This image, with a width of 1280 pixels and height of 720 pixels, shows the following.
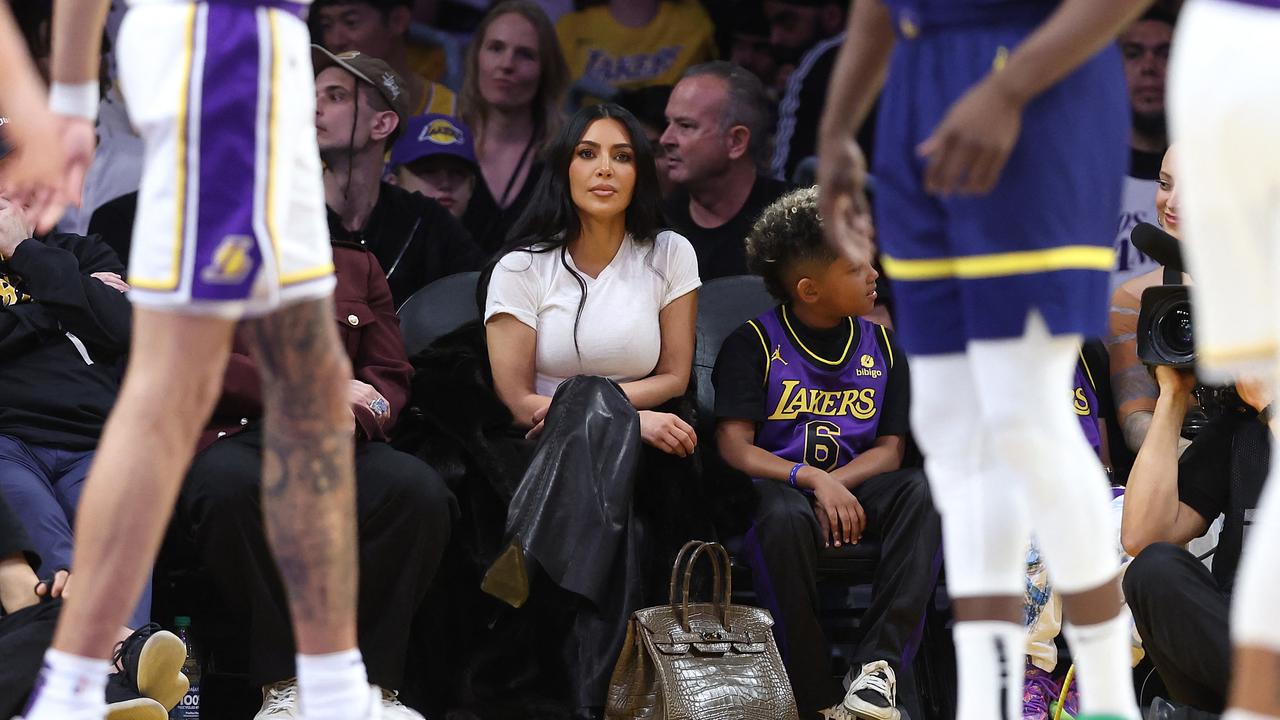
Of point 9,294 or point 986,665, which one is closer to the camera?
point 986,665

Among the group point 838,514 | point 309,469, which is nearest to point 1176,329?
point 838,514

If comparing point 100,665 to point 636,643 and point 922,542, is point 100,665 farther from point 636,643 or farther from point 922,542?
point 922,542

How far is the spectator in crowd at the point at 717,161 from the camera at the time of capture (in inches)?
217

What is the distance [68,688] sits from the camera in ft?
7.64

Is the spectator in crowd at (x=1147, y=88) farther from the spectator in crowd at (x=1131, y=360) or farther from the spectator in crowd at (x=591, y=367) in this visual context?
the spectator in crowd at (x=591, y=367)

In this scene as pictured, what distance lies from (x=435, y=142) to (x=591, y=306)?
1392mm

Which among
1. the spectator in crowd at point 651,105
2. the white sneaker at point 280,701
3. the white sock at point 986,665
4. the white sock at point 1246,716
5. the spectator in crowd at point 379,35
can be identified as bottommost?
the white sneaker at point 280,701

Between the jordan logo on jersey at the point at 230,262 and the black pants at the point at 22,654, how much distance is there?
1.39m

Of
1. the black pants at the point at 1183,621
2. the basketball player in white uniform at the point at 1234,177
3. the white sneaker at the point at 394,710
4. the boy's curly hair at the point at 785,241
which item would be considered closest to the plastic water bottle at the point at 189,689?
the white sneaker at the point at 394,710

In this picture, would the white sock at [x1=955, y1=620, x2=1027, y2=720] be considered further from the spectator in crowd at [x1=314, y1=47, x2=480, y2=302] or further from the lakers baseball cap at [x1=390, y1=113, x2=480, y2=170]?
the lakers baseball cap at [x1=390, y1=113, x2=480, y2=170]

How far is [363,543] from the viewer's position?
4.01m

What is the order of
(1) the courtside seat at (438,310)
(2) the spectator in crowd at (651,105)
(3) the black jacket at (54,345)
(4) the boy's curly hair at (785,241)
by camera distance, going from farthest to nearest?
(2) the spectator in crowd at (651,105)
(1) the courtside seat at (438,310)
(4) the boy's curly hair at (785,241)
(3) the black jacket at (54,345)

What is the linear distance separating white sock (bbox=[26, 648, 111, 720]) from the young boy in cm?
209

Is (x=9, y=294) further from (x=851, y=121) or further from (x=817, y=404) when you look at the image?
(x=851, y=121)
